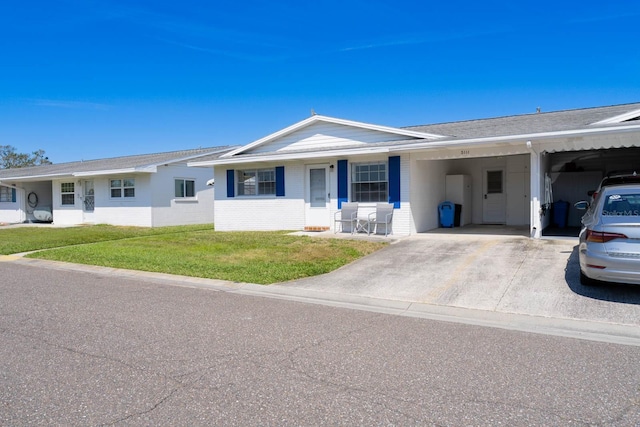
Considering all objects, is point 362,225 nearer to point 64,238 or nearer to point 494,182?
point 494,182

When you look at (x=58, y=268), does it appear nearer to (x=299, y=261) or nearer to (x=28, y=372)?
(x=299, y=261)

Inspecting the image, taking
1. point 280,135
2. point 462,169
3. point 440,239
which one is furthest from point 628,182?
point 280,135

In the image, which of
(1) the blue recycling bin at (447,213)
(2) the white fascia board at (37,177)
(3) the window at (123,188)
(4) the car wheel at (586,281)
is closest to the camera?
(4) the car wheel at (586,281)

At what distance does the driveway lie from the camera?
265 inches

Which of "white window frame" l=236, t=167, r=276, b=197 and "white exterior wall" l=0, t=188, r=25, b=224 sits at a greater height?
"white window frame" l=236, t=167, r=276, b=197

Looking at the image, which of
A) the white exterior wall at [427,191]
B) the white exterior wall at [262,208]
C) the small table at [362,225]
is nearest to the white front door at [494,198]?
the white exterior wall at [427,191]

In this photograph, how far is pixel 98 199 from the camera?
23781mm

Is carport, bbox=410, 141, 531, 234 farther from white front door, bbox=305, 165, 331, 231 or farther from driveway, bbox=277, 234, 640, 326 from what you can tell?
white front door, bbox=305, 165, 331, 231

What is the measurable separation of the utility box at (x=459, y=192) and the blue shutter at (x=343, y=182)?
3935 mm

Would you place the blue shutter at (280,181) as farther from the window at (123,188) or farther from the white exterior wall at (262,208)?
the window at (123,188)

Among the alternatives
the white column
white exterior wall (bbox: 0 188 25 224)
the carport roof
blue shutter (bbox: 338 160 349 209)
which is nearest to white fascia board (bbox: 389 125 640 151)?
the carport roof

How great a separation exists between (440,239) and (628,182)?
5892mm

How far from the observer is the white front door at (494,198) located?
16672mm

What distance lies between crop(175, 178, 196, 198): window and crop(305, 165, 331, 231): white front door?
9.17 meters
